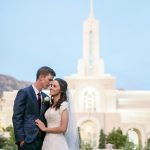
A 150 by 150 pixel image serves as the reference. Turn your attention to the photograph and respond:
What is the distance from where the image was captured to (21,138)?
5746mm

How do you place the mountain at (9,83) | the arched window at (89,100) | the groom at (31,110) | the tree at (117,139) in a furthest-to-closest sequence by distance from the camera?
the mountain at (9,83) < the arched window at (89,100) < the tree at (117,139) < the groom at (31,110)

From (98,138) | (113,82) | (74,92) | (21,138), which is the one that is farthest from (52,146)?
(113,82)

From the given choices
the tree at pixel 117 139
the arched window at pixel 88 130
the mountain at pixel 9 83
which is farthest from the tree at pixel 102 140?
the mountain at pixel 9 83

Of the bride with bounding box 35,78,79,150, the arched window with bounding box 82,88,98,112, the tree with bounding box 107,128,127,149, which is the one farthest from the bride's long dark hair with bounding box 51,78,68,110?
the arched window with bounding box 82,88,98,112

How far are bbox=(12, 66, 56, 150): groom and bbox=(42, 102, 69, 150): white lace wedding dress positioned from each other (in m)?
0.08

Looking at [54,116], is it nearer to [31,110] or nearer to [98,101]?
[31,110]

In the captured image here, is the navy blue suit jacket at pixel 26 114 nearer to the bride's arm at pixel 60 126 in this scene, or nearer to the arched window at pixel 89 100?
the bride's arm at pixel 60 126

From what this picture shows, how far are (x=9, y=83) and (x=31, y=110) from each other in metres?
105

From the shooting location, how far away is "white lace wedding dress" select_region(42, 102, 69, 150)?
588cm

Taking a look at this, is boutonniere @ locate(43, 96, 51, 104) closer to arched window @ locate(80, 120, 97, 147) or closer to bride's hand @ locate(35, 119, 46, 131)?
bride's hand @ locate(35, 119, 46, 131)

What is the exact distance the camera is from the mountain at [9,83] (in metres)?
109

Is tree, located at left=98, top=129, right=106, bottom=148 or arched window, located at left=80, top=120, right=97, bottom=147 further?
arched window, located at left=80, top=120, right=97, bottom=147

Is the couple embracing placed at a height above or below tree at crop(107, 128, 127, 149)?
below

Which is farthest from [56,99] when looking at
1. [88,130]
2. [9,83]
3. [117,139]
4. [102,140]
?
[9,83]
